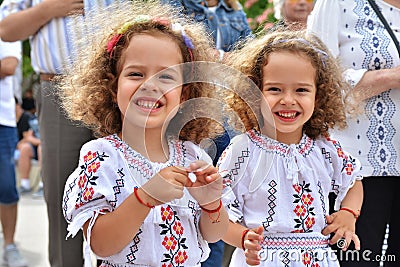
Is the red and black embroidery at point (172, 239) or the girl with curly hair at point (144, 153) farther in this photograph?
the red and black embroidery at point (172, 239)

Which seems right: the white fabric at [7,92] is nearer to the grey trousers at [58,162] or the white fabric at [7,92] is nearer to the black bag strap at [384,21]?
the grey trousers at [58,162]

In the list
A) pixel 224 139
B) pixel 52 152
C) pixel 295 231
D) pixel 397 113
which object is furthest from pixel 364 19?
pixel 52 152

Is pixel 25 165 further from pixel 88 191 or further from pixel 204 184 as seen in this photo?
pixel 204 184

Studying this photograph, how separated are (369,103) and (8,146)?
299cm

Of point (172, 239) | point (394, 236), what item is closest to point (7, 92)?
point (394, 236)

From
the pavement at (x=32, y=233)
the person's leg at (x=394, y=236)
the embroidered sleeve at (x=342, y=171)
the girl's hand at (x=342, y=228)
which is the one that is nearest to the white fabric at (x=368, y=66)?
the person's leg at (x=394, y=236)

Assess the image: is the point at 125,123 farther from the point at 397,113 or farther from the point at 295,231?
the point at 397,113

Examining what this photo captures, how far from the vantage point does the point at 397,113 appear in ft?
11.4

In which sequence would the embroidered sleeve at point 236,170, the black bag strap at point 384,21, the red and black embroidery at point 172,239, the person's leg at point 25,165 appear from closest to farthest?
the red and black embroidery at point 172,239, the embroidered sleeve at point 236,170, the black bag strap at point 384,21, the person's leg at point 25,165

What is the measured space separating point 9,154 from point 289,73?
314cm

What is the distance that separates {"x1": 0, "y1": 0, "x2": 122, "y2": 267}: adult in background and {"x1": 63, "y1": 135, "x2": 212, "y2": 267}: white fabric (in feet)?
3.60

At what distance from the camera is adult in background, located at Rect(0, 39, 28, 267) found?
5.54 m

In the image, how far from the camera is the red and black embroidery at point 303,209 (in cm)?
301

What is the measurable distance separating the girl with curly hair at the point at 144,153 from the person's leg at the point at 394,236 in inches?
45.6
